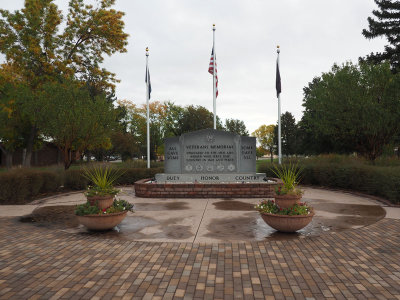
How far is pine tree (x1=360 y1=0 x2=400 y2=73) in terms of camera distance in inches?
1341

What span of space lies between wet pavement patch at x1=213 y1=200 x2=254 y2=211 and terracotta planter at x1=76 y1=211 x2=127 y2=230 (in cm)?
383

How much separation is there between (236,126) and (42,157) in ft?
149

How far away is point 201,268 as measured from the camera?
4.52 meters

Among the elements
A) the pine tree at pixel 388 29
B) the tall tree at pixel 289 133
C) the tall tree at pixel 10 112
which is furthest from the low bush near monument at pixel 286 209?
the tall tree at pixel 289 133

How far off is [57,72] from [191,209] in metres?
20.4

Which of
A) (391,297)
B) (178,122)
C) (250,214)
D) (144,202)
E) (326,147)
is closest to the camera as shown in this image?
(391,297)

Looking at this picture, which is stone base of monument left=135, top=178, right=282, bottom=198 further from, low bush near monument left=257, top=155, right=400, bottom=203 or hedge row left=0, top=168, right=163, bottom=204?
hedge row left=0, top=168, right=163, bottom=204

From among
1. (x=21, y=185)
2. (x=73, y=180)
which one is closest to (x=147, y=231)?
(x=21, y=185)

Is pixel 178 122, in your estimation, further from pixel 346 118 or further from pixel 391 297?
pixel 391 297

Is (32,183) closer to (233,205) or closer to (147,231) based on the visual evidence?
(147,231)

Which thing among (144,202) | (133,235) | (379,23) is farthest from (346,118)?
(133,235)

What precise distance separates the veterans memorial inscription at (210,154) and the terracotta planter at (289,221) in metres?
7.28

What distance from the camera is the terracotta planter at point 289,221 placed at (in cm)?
620

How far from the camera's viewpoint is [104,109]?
2259cm
